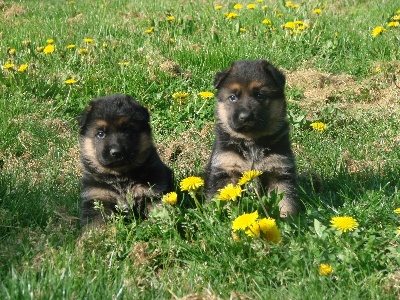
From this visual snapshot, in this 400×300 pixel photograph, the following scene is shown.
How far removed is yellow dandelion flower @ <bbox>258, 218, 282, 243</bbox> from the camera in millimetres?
3566

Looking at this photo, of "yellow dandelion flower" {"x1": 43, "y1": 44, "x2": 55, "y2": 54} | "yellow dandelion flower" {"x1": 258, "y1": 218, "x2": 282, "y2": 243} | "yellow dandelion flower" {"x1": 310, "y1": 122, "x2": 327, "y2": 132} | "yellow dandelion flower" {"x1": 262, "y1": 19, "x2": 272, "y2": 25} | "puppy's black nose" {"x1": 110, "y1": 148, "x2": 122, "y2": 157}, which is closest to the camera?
"yellow dandelion flower" {"x1": 258, "y1": 218, "x2": 282, "y2": 243}

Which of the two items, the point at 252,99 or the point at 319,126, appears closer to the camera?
the point at 252,99

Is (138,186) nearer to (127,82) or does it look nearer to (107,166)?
(107,166)

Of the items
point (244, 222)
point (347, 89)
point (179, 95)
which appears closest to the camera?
point (244, 222)

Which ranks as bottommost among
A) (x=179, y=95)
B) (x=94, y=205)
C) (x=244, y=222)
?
(x=179, y=95)

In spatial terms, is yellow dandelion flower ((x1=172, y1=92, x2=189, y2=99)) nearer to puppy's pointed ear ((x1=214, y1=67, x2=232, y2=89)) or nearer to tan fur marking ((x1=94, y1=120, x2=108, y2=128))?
puppy's pointed ear ((x1=214, y1=67, x2=232, y2=89))

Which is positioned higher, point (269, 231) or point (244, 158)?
point (269, 231)

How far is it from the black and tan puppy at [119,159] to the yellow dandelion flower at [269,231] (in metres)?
1.22

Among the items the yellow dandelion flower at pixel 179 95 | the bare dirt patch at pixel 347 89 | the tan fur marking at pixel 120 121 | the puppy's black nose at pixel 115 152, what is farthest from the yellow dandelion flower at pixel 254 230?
the bare dirt patch at pixel 347 89

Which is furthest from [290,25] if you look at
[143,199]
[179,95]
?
[143,199]

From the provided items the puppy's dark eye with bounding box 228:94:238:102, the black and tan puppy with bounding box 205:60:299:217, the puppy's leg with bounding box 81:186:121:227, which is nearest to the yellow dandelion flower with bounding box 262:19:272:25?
the black and tan puppy with bounding box 205:60:299:217

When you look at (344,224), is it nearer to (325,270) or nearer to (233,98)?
(325,270)

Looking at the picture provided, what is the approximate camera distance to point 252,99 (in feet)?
15.8

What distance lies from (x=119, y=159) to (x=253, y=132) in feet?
3.12
